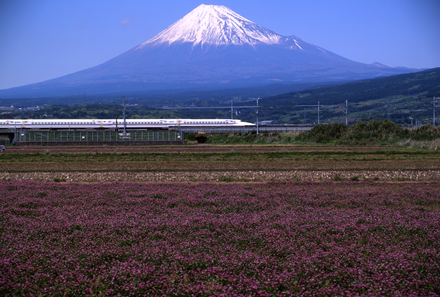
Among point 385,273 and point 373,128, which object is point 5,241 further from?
point 373,128

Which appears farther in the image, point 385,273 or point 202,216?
point 202,216

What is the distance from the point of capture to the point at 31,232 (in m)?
10.6

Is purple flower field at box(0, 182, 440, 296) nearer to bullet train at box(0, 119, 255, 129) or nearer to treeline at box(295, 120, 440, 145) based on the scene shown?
treeline at box(295, 120, 440, 145)

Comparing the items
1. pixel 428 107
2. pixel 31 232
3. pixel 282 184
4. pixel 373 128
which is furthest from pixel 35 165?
pixel 428 107

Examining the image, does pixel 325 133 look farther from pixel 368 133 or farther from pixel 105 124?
pixel 105 124

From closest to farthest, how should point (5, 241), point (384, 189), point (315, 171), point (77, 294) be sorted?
point (77, 294), point (5, 241), point (384, 189), point (315, 171)

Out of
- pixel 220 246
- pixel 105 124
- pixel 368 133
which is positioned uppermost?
pixel 220 246

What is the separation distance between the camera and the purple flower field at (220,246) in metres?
7.78

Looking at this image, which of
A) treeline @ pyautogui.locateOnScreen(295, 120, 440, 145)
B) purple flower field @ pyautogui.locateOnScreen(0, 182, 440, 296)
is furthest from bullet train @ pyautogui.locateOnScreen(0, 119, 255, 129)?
purple flower field @ pyautogui.locateOnScreen(0, 182, 440, 296)

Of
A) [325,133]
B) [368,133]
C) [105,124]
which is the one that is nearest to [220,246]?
[368,133]

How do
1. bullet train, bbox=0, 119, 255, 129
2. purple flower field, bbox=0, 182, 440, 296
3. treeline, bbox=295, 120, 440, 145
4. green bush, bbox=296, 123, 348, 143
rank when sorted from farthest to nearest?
bullet train, bbox=0, 119, 255, 129 < green bush, bbox=296, 123, 348, 143 < treeline, bbox=295, 120, 440, 145 < purple flower field, bbox=0, 182, 440, 296

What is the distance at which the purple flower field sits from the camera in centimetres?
778

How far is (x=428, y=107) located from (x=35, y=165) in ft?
471

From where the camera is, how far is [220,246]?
31.1ft
